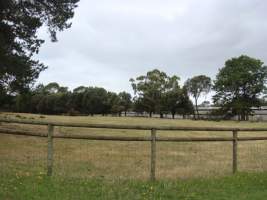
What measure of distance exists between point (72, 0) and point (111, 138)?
56.5ft

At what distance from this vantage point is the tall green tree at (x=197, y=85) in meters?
152

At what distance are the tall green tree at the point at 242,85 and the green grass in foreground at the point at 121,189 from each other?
99.0 metres

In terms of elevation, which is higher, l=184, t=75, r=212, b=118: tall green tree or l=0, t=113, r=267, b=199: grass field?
l=184, t=75, r=212, b=118: tall green tree

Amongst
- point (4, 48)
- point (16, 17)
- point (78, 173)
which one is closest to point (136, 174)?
point (78, 173)

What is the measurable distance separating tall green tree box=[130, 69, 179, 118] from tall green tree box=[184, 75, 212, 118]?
22.2 meters

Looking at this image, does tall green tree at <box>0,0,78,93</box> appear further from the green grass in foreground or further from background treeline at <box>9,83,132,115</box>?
background treeline at <box>9,83,132,115</box>

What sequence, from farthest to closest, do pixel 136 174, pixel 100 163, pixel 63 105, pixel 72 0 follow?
pixel 63 105 → pixel 72 0 → pixel 100 163 → pixel 136 174

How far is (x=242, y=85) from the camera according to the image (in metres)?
111

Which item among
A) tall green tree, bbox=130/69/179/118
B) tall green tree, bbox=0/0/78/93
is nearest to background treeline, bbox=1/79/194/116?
tall green tree, bbox=130/69/179/118

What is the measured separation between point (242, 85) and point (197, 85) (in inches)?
1654

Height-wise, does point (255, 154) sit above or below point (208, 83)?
below

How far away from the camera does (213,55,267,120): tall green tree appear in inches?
4299

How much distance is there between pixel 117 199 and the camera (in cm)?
884

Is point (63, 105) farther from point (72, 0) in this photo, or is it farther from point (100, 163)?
point (100, 163)
